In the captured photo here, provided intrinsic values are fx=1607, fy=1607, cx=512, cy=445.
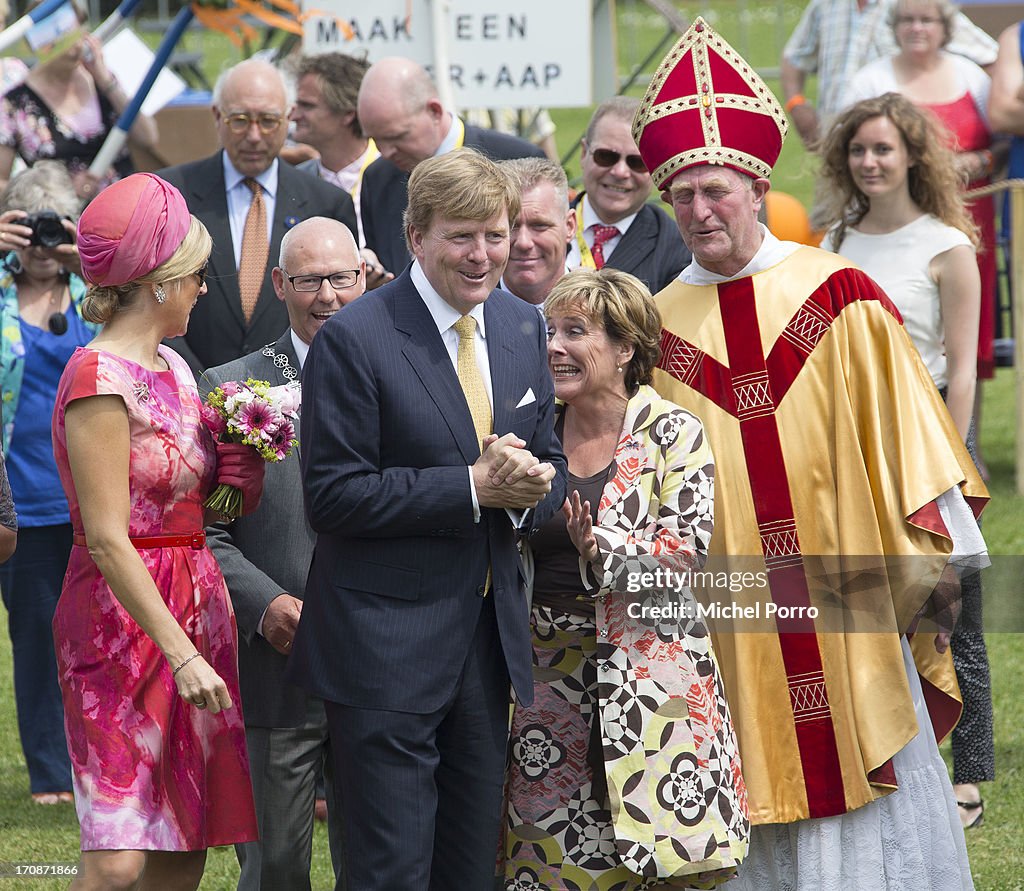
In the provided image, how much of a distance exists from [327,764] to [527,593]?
3.35 ft

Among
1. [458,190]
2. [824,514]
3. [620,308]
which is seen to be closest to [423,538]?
[458,190]

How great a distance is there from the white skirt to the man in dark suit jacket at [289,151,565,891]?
1.07 m

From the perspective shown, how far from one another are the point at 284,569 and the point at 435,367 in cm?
103

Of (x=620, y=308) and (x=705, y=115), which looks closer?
(x=620, y=308)

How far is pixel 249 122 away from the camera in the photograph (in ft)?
21.4

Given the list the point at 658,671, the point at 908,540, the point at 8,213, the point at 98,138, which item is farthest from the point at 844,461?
the point at 98,138

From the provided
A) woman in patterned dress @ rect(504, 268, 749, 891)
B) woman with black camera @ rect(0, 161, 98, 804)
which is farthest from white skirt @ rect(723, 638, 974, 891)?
woman with black camera @ rect(0, 161, 98, 804)

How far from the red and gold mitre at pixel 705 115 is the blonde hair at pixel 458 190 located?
0.97 metres

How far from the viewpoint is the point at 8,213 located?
6062mm

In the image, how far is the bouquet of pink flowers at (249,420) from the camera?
4.08 m

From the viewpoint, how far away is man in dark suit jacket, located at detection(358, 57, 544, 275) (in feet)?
21.5

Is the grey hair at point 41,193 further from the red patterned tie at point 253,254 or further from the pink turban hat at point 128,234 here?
the pink turban hat at point 128,234

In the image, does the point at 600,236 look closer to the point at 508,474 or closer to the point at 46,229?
the point at 46,229

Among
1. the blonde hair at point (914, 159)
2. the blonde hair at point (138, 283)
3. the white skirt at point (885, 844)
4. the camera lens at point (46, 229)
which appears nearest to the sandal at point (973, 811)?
the white skirt at point (885, 844)
